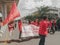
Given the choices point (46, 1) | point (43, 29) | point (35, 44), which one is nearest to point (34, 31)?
point (35, 44)

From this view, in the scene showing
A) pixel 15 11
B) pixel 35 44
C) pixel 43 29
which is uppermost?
pixel 15 11

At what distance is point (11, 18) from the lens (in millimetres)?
10516

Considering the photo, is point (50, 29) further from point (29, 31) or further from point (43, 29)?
point (43, 29)

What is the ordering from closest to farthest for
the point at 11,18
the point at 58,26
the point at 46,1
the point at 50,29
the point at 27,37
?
the point at 11,18 < the point at 46,1 < the point at 27,37 < the point at 50,29 < the point at 58,26

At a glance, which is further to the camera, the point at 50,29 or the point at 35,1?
the point at 50,29

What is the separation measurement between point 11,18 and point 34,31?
11.5m

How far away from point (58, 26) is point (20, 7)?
26420 mm

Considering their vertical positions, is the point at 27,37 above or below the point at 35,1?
below

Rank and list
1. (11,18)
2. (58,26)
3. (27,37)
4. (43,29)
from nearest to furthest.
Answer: (11,18) < (43,29) < (27,37) < (58,26)

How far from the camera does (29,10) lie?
1073cm

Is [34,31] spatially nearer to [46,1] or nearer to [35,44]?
[35,44]

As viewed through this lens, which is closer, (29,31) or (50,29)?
(29,31)

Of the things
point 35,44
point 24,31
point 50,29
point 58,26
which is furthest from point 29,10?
point 58,26

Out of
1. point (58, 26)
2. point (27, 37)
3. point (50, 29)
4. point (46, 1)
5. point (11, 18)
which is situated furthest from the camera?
point (58, 26)
